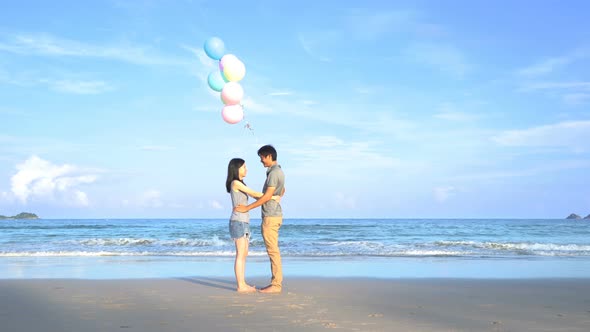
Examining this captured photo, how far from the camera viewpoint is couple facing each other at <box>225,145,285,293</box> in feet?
23.5

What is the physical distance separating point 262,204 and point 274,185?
30 centimetres

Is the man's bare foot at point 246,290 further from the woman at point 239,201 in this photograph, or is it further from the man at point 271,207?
the man at point 271,207

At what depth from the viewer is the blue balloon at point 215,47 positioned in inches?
357

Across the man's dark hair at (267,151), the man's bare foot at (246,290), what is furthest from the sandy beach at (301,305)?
the man's dark hair at (267,151)

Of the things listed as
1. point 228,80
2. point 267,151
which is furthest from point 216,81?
point 267,151

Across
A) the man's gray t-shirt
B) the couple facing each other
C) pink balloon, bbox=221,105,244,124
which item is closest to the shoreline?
the couple facing each other

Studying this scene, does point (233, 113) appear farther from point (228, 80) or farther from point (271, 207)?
→ point (271, 207)

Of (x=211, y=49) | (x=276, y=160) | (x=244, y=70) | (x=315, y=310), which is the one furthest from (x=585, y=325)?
(x=211, y=49)

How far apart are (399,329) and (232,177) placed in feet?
10.1

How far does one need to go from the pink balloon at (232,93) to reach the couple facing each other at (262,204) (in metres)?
1.73

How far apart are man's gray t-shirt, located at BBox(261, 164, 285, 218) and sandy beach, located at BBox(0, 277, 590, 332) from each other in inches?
39.9

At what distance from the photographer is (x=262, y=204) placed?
7.23m

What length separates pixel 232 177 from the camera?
7.22 meters

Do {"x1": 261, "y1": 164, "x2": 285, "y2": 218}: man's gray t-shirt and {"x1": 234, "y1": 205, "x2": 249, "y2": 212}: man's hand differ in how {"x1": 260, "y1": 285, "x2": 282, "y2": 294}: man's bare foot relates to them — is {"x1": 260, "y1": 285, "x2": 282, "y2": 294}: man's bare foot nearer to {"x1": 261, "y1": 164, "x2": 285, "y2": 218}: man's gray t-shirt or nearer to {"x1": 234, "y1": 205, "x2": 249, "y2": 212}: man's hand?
{"x1": 261, "y1": 164, "x2": 285, "y2": 218}: man's gray t-shirt
